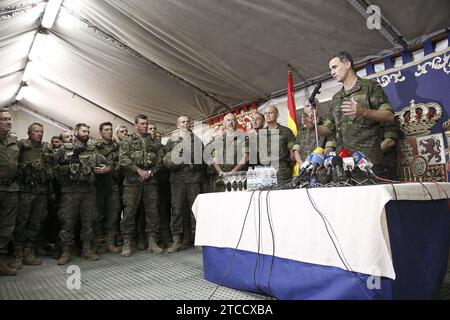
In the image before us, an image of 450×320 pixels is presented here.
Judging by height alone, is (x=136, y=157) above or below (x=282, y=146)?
below

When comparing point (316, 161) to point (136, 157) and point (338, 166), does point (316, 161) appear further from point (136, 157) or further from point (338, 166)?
point (136, 157)

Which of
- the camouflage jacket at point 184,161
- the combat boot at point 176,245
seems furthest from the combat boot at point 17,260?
the camouflage jacket at point 184,161

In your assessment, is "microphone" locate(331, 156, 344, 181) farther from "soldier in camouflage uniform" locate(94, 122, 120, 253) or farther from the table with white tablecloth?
"soldier in camouflage uniform" locate(94, 122, 120, 253)

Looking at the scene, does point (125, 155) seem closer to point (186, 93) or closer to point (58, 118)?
point (186, 93)

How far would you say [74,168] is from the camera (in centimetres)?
318

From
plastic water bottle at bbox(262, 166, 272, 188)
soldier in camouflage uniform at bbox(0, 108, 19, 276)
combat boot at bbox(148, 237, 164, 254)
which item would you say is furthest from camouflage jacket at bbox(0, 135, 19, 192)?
plastic water bottle at bbox(262, 166, 272, 188)

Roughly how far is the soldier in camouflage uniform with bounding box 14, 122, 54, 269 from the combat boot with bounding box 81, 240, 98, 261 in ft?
1.40

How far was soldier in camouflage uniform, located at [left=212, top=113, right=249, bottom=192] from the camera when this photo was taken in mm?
3541

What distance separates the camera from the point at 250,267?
1.79m

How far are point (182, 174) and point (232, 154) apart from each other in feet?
2.16

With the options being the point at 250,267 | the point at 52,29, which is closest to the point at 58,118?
the point at 52,29

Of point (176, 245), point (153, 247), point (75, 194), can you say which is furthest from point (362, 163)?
point (75, 194)

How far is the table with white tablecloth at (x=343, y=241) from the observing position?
122 cm

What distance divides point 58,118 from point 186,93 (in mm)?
6162
